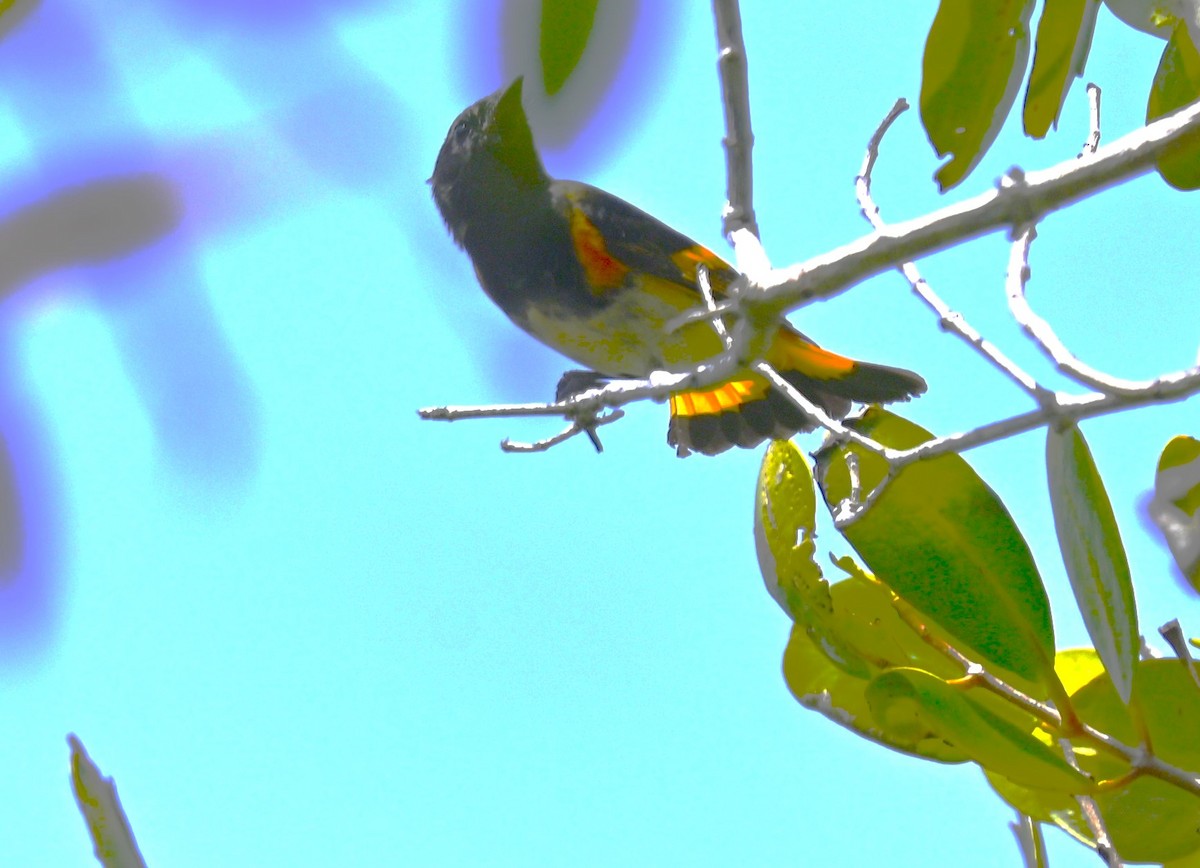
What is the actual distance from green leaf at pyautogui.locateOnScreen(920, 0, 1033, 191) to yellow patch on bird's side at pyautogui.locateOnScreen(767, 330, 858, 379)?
1.32 m

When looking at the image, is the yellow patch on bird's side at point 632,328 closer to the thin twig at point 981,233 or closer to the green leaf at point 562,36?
the thin twig at point 981,233

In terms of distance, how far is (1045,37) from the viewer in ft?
4.19

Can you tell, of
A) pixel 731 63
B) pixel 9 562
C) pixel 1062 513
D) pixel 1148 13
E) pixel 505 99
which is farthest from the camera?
pixel 1148 13

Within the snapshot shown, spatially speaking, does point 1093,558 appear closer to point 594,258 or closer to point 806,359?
point 806,359

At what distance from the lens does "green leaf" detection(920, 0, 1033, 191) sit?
1197 mm

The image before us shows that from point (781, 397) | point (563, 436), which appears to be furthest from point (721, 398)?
point (563, 436)

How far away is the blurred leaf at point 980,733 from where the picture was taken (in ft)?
3.15

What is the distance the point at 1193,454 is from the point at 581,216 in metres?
1.78

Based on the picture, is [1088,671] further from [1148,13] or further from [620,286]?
[620,286]

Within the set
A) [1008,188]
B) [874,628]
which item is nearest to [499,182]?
[874,628]

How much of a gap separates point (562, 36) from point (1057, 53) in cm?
88

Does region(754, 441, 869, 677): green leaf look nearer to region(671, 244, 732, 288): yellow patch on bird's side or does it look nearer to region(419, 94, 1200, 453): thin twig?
region(419, 94, 1200, 453): thin twig

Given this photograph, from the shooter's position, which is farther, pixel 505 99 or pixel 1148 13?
pixel 1148 13

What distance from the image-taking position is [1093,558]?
96 centimetres
